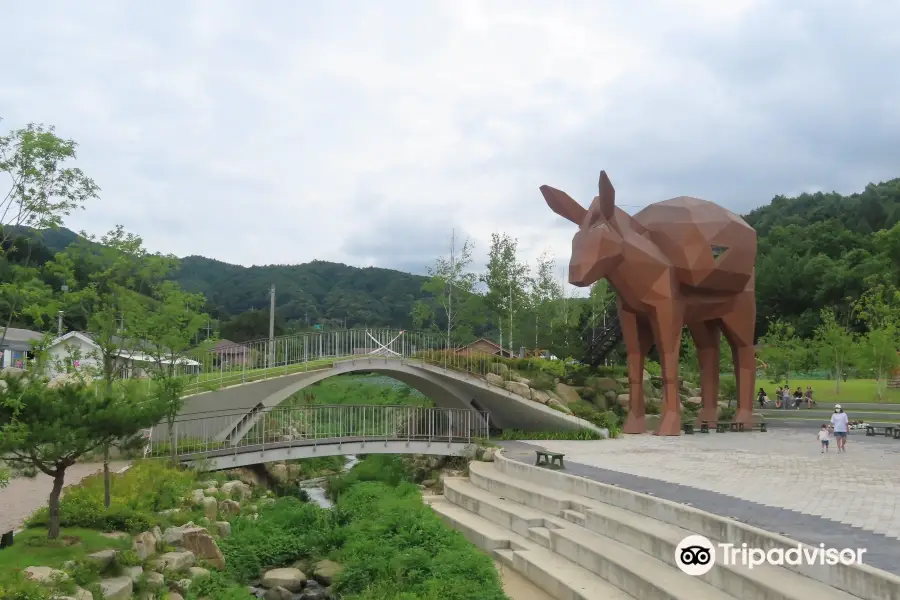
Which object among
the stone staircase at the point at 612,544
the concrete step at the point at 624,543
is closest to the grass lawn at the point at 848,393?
the stone staircase at the point at 612,544

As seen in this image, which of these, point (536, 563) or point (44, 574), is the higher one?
point (44, 574)

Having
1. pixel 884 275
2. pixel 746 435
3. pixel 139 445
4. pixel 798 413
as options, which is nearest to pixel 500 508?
pixel 139 445

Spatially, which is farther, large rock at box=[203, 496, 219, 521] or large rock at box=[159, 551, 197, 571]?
large rock at box=[203, 496, 219, 521]

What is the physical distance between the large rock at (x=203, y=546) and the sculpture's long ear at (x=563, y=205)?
13.4 meters

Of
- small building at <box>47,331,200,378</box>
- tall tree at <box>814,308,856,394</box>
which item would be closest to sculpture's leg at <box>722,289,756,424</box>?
tall tree at <box>814,308,856,394</box>

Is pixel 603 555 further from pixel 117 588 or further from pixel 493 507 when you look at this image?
pixel 117 588

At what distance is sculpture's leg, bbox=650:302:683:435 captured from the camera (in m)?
19.2

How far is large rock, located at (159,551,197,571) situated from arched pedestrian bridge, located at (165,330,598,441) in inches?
293

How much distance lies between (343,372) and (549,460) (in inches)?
306

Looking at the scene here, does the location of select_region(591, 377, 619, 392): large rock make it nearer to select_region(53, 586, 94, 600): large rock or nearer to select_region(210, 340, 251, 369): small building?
select_region(210, 340, 251, 369): small building

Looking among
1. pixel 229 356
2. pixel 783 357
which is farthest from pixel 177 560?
pixel 783 357

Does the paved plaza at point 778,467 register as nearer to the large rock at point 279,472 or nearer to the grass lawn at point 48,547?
the large rock at point 279,472

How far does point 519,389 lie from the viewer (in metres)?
21.5

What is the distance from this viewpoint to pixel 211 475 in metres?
15.5
